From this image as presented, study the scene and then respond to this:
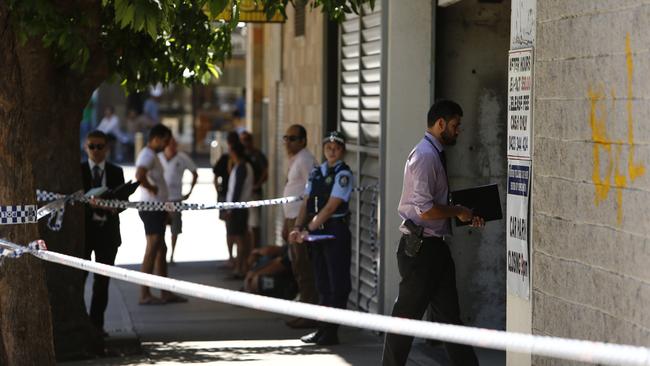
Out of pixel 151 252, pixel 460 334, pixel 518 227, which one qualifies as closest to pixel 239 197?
pixel 151 252

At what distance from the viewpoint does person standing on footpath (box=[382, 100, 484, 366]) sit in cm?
794

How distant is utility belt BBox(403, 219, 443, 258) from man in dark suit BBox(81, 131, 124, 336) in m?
4.13

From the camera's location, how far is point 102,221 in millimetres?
11375

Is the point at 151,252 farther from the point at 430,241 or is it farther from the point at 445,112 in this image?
the point at 445,112

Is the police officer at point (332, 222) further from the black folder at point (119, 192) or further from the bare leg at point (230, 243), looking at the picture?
the bare leg at point (230, 243)

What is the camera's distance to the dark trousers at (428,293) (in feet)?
26.2

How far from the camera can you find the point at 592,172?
6207mm

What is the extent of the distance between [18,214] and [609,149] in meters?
3.68

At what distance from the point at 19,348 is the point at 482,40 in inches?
192

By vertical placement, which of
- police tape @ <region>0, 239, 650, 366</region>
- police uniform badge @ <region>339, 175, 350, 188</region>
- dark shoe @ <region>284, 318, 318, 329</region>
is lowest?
dark shoe @ <region>284, 318, 318, 329</region>

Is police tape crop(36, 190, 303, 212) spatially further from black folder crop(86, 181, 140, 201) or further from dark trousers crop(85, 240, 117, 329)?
dark trousers crop(85, 240, 117, 329)

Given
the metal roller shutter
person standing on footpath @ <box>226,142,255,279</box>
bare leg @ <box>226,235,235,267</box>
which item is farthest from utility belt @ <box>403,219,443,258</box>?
bare leg @ <box>226,235,235,267</box>

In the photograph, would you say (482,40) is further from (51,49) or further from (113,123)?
(113,123)

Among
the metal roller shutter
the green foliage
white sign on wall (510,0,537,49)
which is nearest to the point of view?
white sign on wall (510,0,537,49)
